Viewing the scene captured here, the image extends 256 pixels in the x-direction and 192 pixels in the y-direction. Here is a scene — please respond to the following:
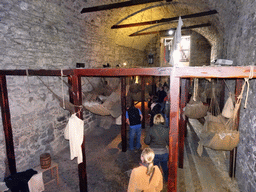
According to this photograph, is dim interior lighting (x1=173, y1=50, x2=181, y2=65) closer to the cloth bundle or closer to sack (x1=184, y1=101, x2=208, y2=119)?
the cloth bundle

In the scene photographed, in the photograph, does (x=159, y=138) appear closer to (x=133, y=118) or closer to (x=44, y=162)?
(x=133, y=118)

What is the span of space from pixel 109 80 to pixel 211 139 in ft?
12.3

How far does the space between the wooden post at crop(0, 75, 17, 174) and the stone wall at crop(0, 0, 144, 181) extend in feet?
0.42

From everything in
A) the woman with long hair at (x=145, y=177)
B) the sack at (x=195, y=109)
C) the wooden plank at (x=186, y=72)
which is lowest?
the woman with long hair at (x=145, y=177)

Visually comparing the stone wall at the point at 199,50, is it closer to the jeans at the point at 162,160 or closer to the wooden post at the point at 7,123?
the jeans at the point at 162,160

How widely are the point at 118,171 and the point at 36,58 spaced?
3313 mm

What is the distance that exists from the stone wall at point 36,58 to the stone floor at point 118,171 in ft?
2.86

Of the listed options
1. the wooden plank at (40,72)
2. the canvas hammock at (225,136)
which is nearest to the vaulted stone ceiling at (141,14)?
the wooden plank at (40,72)

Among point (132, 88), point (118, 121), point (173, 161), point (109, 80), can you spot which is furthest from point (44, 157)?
point (132, 88)

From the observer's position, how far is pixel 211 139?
277 centimetres

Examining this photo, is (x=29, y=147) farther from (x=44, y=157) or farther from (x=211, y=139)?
(x=211, y=139)

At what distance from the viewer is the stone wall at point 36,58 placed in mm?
3334

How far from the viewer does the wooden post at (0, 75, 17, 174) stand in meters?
3.21

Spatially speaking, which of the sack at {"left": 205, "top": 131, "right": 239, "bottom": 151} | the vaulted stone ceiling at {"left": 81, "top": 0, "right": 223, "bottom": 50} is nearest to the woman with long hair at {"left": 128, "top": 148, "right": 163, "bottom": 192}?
the sack at {"left": 205, "top": 131, "right": 239, "bottom": 151}
